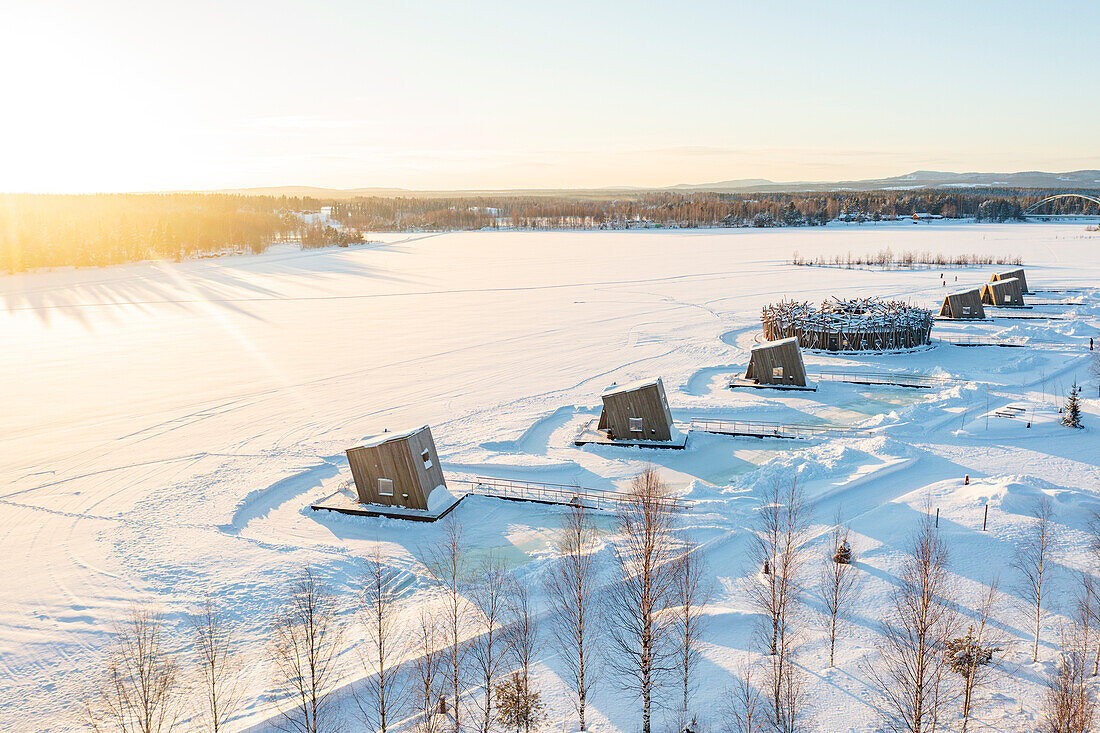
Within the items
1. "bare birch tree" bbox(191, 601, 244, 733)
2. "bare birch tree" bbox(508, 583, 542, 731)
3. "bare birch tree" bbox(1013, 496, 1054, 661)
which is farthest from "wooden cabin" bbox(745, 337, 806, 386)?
"bare birch tree" bbox(191, 601, 244, 733)

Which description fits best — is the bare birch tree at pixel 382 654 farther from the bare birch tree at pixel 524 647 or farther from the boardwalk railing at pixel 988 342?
the boardwalk railing at pixel 988 342

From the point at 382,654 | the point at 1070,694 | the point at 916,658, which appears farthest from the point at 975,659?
the point at 382,654

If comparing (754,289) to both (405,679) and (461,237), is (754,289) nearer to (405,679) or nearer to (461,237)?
(405,679)

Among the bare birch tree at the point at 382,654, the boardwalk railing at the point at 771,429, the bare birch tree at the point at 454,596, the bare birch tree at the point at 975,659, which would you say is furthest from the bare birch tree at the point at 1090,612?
the bare birch tree at the point at 382,654

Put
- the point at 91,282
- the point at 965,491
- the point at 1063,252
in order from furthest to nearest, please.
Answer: the point at 1063,252, the point at 91,282, the point at 965,491

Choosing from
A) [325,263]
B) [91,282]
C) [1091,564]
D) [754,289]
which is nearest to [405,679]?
[1091,564]

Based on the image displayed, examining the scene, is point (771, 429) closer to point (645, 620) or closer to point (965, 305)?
point (645, 620)
